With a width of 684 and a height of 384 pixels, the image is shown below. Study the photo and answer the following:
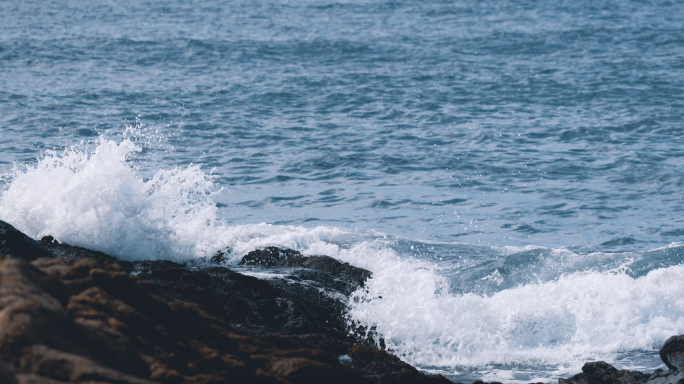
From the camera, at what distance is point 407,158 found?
1444 centimetres

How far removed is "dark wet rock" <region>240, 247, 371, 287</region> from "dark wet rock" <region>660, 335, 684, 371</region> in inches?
124

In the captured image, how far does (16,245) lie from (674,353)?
18.7ft

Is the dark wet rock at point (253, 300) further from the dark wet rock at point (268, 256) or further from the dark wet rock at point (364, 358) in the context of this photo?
the dark wet rock at point (268, 256)

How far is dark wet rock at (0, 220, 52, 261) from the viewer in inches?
262

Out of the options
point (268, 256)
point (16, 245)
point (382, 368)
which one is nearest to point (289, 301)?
point (382, 368)

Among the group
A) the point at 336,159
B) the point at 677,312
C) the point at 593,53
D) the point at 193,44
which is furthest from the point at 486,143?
the point at 193,44

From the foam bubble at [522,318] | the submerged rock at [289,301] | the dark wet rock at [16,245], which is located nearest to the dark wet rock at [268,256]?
the submerged rock at [289,301]

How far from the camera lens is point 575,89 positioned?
1884cm

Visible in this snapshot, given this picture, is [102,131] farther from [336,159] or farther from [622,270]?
[622,270]

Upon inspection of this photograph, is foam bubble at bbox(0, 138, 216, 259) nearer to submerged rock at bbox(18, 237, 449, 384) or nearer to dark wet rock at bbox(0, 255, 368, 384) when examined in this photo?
submerged rock at bbox(18, 237, 449, 384)

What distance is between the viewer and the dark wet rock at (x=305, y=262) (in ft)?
27.0

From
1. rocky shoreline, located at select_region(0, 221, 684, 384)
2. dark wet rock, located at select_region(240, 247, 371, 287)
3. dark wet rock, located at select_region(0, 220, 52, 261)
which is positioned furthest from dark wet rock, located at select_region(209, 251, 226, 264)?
rocky shoreline, located at select_region(0, 221, 684, 384)

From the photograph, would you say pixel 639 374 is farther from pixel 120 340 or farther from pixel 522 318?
pixel 120 340

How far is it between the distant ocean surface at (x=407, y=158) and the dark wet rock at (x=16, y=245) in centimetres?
177
